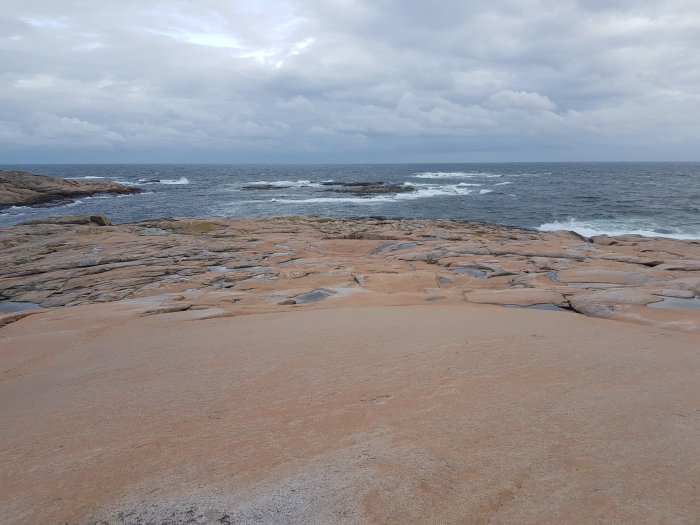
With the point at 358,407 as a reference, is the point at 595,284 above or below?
below

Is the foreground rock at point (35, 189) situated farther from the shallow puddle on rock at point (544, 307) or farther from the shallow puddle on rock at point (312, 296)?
the shallow puddle on rock at point (544, 307)

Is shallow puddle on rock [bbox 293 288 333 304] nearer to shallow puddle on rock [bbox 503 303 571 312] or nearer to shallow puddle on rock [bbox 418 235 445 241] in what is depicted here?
shallow puddle on rock [bbox 503 303 571 312]

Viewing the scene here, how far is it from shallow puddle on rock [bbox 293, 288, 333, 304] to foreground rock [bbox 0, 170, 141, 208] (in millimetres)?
46332

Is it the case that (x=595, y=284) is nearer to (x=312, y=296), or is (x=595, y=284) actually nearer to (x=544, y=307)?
(x=544, y=307)

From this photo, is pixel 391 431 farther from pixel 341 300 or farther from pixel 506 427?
pixel 341 300

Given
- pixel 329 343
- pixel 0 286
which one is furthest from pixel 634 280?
pixel 0 286

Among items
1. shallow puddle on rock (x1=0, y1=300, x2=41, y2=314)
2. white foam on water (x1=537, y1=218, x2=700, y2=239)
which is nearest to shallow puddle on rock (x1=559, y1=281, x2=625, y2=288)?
shallow puddle on rock (x1=0, y1=300, x2=41, y2=314)

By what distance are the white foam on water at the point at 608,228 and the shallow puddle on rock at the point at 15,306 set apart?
29.3 meters

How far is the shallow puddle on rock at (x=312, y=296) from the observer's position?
9305 millimetres

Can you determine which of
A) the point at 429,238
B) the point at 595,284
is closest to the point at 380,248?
the point at 429,238

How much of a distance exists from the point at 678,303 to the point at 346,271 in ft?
24.3

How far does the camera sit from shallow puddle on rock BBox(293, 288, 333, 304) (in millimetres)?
9305

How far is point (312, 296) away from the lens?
9664 mm

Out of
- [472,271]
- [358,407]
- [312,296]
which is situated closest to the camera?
[358,407]
